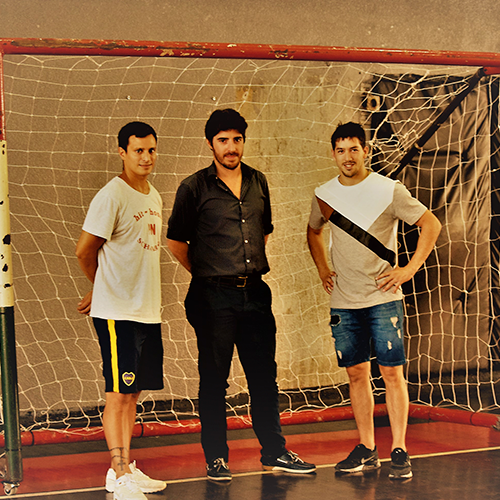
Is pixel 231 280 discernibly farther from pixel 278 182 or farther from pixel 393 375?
pixel 278 182

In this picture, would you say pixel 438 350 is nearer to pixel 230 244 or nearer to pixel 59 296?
pixel 230 244

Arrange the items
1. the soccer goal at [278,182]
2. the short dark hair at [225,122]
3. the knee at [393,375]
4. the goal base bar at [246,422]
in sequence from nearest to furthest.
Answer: the short dark hair at [225,122] → the knee at [393,375] → the goal base bar at [246,422] → the soccer goal at [278,182]

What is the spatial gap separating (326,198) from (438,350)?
5.77 ft

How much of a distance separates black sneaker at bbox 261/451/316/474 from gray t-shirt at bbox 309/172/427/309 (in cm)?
79

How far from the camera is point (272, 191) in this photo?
12.4 feet

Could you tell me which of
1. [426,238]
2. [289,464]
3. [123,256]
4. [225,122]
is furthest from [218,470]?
[225,122]

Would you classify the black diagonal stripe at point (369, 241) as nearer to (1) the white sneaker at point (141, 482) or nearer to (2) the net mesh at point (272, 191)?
(2) the net mesh at point (272, 191)

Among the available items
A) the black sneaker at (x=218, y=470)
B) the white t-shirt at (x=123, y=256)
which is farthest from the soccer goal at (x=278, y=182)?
the white t-shirt at (x=123, y=256)

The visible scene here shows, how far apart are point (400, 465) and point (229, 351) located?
1.01 meters

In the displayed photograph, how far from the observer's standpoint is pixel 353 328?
2854mm

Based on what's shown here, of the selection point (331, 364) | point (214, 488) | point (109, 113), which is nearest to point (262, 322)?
point (214, 488)

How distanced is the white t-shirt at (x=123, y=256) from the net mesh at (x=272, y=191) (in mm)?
923

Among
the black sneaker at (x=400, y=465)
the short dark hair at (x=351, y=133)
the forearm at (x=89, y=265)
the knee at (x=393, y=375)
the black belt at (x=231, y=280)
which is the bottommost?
the black sneaker at (x=400, y=465)

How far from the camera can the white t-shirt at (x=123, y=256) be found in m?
2.59
